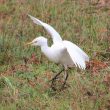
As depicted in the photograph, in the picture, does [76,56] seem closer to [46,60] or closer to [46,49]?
[46,49]

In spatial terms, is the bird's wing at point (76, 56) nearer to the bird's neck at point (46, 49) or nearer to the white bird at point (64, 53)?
the white bird at point (64, 53)

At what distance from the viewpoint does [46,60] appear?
31.3 feet

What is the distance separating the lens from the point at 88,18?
11.3m

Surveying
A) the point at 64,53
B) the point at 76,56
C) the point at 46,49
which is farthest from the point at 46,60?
the point at 76,56

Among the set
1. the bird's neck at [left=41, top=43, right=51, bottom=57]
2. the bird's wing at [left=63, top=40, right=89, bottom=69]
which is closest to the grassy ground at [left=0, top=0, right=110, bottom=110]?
the bird's wing at [left=63, top=40, right=89, bottom=69]

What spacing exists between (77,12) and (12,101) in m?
4.26

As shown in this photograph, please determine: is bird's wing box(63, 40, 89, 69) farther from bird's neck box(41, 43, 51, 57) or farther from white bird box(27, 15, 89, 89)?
bird's neck box(41, 43, 51, 57)

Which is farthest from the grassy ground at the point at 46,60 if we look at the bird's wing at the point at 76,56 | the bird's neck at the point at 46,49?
the bird's neck at the point at 46,49

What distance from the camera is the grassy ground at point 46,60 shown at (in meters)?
7.37

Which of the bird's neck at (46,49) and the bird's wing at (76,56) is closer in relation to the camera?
the bird's wing at (76,56)

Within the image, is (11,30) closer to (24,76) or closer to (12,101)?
(24,76)

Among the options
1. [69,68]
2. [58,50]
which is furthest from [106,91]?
[69,68]

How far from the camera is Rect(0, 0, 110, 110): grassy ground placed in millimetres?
7371

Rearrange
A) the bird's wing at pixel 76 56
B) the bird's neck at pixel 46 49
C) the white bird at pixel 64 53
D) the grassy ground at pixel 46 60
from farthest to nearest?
the bird's neck at pixel 46 49 → the white bird at pixel 64 53 → the bird's wing at pixel 76 56 → the grassy ground at pixel 46 60
